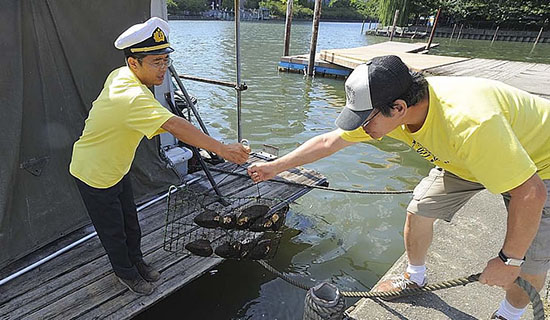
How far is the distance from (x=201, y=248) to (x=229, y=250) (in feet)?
0.86

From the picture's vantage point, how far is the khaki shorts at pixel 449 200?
2.31m

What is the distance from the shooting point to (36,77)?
3.23 metres

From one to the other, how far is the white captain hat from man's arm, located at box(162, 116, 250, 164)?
1.87 ft

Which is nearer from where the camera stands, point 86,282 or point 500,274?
point 500,274

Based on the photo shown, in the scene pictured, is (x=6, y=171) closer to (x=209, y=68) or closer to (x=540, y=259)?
(x=540, y=259)

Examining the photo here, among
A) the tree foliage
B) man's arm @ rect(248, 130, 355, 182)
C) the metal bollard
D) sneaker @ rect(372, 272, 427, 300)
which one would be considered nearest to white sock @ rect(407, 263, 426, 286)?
sneaker @ rect(372, 272, 427, 300)

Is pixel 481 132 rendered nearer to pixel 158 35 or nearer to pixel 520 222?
pixel 520 222

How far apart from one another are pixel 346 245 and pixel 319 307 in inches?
116

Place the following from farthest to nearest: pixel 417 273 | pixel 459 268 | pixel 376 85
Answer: pixel 459 268 < pixel 417 273 < pixel 376 85

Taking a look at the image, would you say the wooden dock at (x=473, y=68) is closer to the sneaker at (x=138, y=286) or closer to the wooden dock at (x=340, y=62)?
the wooden dock at (x=340, y=62)

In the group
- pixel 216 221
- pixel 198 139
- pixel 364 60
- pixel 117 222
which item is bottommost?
pixel 364 60

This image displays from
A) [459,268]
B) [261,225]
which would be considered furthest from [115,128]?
[459,268]

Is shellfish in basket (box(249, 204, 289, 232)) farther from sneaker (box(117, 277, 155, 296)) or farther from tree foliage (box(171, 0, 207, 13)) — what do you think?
tree foliage (box(171, 0, 207, 13))

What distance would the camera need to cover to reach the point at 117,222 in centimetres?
269
